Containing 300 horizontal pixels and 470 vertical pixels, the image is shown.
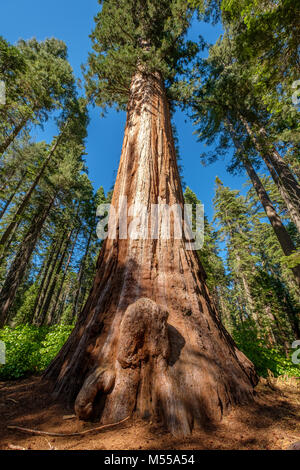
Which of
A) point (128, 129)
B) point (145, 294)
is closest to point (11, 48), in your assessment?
point (128, 129)

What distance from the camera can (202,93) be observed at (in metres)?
6.75

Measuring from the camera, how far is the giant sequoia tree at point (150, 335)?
1666 millimetres

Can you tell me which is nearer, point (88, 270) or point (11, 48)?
point (11, 48)

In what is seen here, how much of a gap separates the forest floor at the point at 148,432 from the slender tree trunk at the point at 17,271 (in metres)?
9.08

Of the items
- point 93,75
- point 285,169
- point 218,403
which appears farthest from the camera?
point 285,169

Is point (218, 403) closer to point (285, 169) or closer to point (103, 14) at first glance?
point (285, 169)

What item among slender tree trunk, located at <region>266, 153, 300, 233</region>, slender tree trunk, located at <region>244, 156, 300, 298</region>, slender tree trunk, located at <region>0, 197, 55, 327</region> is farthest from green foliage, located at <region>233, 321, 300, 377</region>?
slender tree trunk, located at <region>0, 197, 55, 327</region>

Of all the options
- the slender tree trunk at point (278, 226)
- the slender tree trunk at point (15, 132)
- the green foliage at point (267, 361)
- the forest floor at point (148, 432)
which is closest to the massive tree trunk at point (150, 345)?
the forest floor at point (148, 432)

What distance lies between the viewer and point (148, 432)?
140cm

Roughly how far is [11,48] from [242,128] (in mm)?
10577

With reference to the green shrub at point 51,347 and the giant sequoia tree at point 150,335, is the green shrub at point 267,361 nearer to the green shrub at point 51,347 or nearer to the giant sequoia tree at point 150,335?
the giant sequoia tree at point 150,335

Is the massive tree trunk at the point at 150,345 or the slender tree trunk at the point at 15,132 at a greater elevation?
the slender tree trunk at the point at 15,132

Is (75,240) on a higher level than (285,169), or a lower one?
higher

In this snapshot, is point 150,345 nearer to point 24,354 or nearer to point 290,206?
point 24,354
